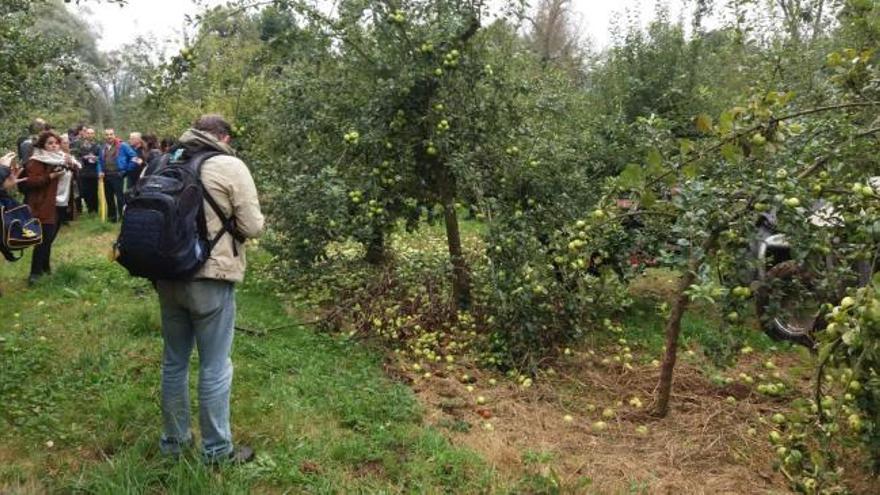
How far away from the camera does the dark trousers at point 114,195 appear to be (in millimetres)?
11742

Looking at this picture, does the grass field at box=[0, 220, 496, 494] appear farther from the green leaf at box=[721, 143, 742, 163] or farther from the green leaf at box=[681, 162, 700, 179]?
the green leaf at box=[721, 143, 742, 163]

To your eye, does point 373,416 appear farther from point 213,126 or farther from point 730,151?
point 730,151

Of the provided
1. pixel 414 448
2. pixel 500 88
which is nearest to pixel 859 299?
Answer: pixel 414 448

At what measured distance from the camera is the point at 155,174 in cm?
332

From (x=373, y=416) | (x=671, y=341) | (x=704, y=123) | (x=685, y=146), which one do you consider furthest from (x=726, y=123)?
(x=373, y=416)

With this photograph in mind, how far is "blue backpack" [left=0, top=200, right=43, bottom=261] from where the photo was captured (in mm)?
6328

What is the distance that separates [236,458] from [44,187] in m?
4.99

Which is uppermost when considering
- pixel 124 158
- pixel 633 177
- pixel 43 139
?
pixel 124 158

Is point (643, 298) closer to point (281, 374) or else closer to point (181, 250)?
point (281, 374)

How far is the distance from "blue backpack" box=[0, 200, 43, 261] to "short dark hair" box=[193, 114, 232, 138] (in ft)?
12.6

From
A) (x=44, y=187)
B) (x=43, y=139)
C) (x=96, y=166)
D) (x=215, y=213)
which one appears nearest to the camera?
(x=215, y=213)

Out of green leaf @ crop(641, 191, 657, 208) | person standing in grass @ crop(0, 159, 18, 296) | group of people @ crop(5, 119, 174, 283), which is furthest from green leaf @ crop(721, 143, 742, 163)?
group of people @ crop(5, 119, 174, 283)

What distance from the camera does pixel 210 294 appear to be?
3.35 metres

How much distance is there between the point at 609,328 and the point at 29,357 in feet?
14.4
